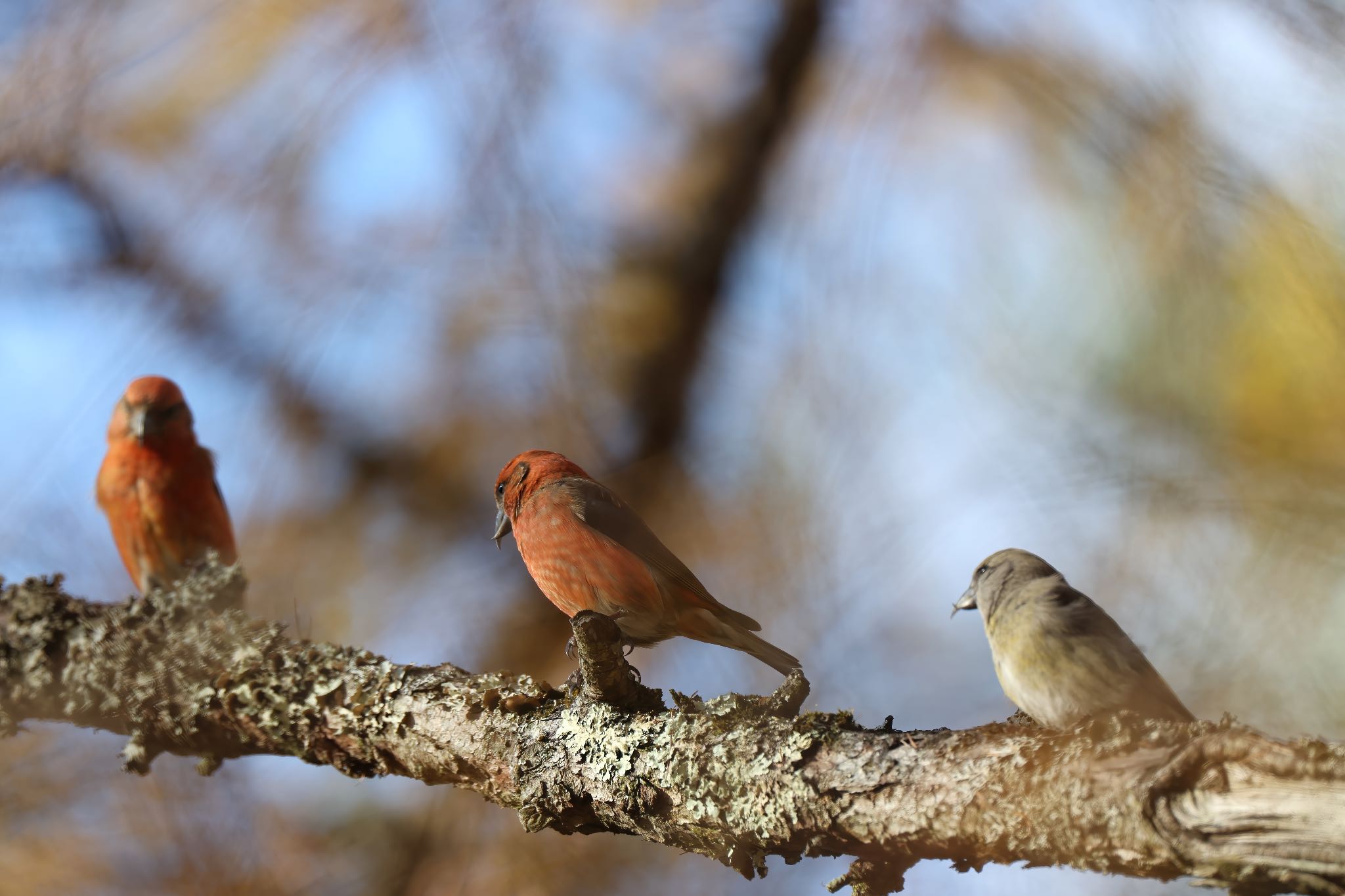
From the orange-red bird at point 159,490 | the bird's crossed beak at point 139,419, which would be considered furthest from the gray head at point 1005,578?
the bird's crossed beak at point 139,419

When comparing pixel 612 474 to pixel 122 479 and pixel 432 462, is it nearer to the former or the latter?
pixel 432 462

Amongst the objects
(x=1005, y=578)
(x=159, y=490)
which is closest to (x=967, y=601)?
(x=1005, y=578)

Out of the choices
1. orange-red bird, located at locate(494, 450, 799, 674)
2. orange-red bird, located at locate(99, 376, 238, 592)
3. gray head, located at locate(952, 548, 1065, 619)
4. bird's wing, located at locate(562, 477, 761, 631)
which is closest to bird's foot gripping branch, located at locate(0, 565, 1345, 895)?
orange-red bird, located at locate(494, 450, 799, 674)

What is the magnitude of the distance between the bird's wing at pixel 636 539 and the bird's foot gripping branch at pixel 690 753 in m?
0.53

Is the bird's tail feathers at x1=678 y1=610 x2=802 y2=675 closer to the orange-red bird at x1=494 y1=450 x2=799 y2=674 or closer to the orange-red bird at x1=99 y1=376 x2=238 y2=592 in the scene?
the orange-red bird at x1=494 y1=450 x2=799 y2=674

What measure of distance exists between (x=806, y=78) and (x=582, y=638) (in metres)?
2.87

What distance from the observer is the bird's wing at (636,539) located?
2924 mm

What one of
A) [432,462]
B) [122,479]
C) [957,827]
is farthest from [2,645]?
[957,827]

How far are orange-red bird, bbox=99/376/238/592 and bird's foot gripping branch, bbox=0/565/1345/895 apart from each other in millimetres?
1616

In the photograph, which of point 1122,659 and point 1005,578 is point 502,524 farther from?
point 1122,659

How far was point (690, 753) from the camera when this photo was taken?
6.82ft

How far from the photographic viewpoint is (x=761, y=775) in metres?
1.94

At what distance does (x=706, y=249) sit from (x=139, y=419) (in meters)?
2.73

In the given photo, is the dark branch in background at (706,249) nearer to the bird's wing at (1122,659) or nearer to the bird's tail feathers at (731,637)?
the bird's tail feathers at (731,637)
